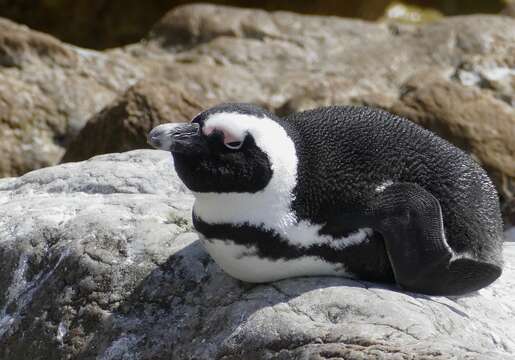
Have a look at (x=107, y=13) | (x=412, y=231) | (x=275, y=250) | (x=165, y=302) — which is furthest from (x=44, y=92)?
(x=412, y=231)

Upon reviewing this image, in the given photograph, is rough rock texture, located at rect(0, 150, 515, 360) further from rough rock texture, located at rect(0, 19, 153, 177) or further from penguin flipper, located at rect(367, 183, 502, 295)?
rough rock texture, located at rect(0, 19, 153, 177)

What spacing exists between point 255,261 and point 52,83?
18.2 feet

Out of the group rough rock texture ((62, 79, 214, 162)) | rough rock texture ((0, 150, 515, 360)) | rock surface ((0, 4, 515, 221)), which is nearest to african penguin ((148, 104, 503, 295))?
rough rock texture ((0, 150, 515, 360))

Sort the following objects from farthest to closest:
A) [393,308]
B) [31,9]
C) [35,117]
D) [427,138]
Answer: [31,9] < [35,117] < [427,138] < [393,308]

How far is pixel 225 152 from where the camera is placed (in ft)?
14.2

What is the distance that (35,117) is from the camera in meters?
9.30

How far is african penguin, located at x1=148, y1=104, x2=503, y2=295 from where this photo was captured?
4.34 meters

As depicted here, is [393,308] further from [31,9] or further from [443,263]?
[31,9]

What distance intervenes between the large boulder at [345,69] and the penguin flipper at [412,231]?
147 inches

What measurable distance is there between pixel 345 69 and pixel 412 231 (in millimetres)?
6320

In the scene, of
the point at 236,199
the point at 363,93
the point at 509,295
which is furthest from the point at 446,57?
the point at 236,199

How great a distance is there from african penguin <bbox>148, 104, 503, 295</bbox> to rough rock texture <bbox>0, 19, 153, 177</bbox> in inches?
192

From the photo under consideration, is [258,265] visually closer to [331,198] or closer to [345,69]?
[331,198]

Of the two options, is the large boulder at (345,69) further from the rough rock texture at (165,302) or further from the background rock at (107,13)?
the background rock at (107,13)
